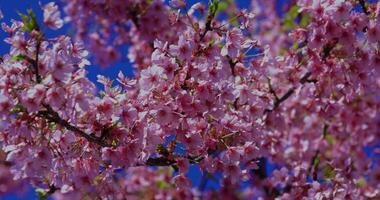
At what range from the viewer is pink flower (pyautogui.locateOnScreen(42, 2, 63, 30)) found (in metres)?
4.08

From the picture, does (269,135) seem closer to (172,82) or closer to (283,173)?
(283,173)

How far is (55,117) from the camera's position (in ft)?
13.1

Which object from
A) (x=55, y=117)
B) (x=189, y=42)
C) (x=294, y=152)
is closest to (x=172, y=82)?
(x=189, y=42)

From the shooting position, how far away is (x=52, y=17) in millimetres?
4102

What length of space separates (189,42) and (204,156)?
3.00ft

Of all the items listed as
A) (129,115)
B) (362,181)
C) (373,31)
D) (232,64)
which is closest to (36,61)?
(129,115)

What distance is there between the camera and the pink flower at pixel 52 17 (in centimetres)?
408

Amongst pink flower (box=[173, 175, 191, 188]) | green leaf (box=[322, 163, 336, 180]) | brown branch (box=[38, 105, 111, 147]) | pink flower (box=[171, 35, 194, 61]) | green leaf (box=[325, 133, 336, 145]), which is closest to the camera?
brown branch (box=[38, 105, 111, 147])

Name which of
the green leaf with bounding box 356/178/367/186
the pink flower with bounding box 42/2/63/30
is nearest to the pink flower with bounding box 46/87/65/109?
the pink flower with bounding box 42/2/63/30

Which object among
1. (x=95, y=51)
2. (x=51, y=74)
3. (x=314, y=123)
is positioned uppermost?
(x=95, y=51)

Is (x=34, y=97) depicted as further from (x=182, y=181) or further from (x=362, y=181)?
(x=362, y=181)

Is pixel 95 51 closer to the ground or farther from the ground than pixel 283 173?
farther from the ground

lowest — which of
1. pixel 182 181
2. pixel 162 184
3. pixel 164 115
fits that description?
pixel 162 184

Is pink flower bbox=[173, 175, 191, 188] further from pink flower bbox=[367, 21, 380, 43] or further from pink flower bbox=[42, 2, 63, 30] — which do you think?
pink flower bbox=[367, 21, 380, 43]
